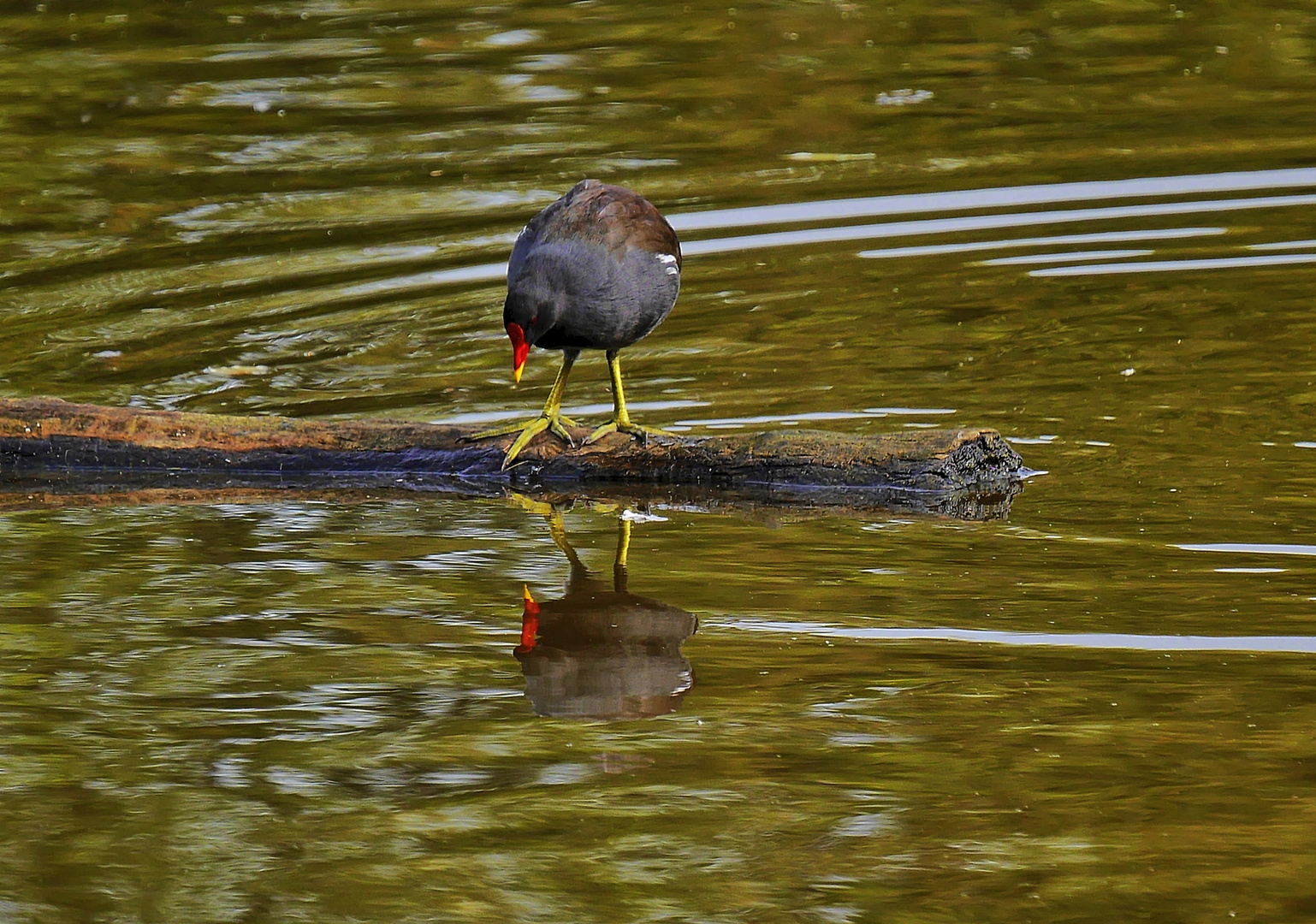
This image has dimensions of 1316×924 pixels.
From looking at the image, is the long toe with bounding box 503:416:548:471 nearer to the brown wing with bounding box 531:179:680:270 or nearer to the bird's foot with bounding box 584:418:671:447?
the bird's foot with bounding box 584:418:671:447

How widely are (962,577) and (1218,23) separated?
33.9 feet

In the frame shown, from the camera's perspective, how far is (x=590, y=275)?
6434 mm

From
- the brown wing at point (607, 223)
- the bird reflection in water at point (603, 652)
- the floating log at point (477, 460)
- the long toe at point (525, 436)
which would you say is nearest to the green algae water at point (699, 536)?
the bird reflection in water at point (603, 652)

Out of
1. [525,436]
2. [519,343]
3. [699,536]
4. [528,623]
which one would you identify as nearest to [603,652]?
[528,623]

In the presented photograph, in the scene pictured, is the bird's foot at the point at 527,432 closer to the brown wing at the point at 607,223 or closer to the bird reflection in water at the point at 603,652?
the brown wing at the point at 607,223

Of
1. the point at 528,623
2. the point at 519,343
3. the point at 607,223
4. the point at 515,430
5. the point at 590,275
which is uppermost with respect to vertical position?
the point at 607,223

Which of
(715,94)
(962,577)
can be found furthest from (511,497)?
(715,94)

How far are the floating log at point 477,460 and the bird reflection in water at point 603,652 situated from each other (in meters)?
0.73

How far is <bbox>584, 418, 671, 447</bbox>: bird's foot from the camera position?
673 centimetres

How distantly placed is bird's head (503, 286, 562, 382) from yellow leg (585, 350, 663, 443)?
1.42ft

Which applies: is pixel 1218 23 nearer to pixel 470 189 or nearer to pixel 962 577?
pixel 470 189

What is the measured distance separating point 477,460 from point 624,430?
1.77 ft

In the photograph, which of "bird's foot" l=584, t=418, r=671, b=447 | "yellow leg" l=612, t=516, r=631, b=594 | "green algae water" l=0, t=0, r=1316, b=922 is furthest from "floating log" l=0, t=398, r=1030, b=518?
"yellow leg" l=612, t=516, r=631, b=594

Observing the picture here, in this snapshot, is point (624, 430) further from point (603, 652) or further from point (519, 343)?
point (603, 652)
